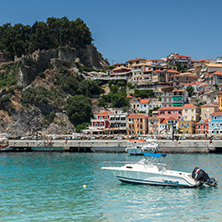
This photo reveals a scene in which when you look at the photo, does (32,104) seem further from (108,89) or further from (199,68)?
(199,68)

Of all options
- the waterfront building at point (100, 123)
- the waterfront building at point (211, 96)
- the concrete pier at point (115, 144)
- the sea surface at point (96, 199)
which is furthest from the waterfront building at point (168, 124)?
the sea surface at point (96, 199)

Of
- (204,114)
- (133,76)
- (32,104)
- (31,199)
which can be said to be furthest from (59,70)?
(31,199)

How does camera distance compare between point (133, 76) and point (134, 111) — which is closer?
point (134, 111)

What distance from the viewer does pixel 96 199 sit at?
71.2 feet

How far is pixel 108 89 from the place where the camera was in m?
99.4

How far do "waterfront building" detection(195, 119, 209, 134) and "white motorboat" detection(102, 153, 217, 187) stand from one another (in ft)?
176

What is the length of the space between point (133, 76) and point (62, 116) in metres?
24.2

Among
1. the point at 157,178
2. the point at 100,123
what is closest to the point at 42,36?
the point at 100,123

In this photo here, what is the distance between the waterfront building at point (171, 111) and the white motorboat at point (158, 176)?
189ft

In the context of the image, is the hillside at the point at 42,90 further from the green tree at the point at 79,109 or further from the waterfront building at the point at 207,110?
the waterfront building at the point at 207,110

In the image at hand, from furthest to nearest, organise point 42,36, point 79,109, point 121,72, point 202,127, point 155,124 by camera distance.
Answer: point 121,72 → point 42,36 → point 79,109 → point 155,124 → point 202,127

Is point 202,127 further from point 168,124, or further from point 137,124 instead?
point 137,124

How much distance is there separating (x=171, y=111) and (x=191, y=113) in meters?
5.10

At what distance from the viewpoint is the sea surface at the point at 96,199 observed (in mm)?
18344
